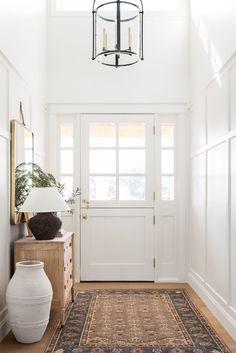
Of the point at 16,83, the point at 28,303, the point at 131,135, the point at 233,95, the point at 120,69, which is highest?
the point at 120,69

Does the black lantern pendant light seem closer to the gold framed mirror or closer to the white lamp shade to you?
the gold framed mirror

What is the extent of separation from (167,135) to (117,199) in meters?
1.10

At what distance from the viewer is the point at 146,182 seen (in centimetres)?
637

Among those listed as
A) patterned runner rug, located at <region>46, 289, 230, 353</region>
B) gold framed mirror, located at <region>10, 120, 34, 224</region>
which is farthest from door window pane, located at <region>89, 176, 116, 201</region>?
gold framed mirror, located at <region>10, 120, 34, 224</region>

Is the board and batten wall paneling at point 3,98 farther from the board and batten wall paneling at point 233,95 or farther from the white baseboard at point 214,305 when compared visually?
the white baseboard at point 214,305

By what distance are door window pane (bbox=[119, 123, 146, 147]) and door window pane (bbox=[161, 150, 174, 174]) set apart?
322mm

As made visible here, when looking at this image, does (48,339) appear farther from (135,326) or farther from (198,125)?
(198,125)

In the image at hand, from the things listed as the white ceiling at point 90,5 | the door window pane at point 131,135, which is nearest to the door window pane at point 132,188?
the door window pane at point 131,135

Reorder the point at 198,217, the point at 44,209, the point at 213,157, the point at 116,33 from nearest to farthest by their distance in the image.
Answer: the point at 116,33 < the point at 44,209 < the point at 213,157 < the point at 198,217

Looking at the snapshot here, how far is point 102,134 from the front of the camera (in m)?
6.41

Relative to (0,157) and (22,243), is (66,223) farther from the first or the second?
(0,157)

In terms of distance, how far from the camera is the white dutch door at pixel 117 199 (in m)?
6.34

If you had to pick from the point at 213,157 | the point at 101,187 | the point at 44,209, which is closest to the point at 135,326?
the point at 44,209

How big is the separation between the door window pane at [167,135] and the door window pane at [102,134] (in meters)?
0.66
